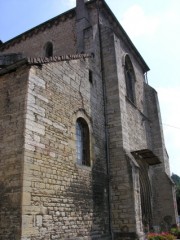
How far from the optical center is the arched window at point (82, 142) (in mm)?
9023

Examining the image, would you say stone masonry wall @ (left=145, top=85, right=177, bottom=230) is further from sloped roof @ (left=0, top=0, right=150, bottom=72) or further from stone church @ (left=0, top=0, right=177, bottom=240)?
sloped roof @ (left=0, top=0, right=150, bottom=72)

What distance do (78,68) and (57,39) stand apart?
4.15 metres

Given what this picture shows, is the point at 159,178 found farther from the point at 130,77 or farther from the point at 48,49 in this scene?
the point at 48,49

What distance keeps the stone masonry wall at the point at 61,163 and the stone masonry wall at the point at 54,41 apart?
9.88 ft

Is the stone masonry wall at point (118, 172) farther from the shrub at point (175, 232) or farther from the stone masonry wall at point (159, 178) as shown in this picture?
the stone masonry wall at point (159, 178)

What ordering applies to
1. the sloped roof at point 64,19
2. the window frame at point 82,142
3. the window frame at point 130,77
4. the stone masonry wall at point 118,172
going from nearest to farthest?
the window frame at point 82,142, the stone masonry wall at point 118,172, the sloped roof at point 64,19, the window frame at point 130,77

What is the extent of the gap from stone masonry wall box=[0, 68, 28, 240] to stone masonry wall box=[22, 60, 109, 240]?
0.16 meters

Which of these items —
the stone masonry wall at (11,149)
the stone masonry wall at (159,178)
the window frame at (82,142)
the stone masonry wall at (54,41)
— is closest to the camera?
the stone masonry wall at (11,149)

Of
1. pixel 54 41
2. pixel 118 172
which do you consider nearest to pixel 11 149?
pixel 118 172

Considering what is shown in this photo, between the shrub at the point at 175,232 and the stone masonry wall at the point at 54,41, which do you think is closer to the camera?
the shrub at the point at 175,232

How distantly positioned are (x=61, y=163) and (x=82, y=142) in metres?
1.86

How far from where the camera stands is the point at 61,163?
7.64 metres

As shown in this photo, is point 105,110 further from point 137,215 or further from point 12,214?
point 12,214

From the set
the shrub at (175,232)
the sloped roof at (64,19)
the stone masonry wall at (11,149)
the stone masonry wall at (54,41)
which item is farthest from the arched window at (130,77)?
the stone masonry wall at (11,149)
